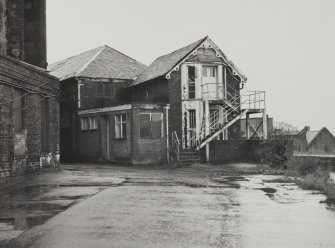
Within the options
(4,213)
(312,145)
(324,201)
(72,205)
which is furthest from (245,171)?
(312,145)

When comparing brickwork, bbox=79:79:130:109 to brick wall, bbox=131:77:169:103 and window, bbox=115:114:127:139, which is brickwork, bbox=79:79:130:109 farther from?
window, bbox=115:114:127:139

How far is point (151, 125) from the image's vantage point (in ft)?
90.8

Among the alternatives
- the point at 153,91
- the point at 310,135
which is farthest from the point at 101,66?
the point at 310,135

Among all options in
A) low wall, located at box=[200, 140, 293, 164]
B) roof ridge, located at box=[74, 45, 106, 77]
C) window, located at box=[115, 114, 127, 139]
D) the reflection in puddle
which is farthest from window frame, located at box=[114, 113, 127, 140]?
the reflection in puddle

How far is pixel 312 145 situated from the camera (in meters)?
69.7

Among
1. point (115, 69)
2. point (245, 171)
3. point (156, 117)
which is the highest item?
point (115, 69)

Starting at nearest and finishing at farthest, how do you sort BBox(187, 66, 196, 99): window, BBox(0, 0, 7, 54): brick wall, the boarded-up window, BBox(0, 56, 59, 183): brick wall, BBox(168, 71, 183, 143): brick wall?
BBox(0, 56, 59, 183): brick wall, the boarded-up window, BBox(0, 0, 7, 54): brick wall, BBox(168, 71, 183, 143): brick wall, BBox(187, 66, 196, 99): window

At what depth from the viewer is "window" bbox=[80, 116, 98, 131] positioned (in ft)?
100

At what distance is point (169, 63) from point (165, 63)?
1.00 metres

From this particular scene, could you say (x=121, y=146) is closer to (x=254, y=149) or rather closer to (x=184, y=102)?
(x=184, y=102)

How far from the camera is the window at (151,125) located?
2738cm

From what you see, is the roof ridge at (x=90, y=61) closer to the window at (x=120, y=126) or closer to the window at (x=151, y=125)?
the window at (x=120, y=126)

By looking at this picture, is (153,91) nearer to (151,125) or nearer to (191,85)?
(191,85)

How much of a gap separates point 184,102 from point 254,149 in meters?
5.49
